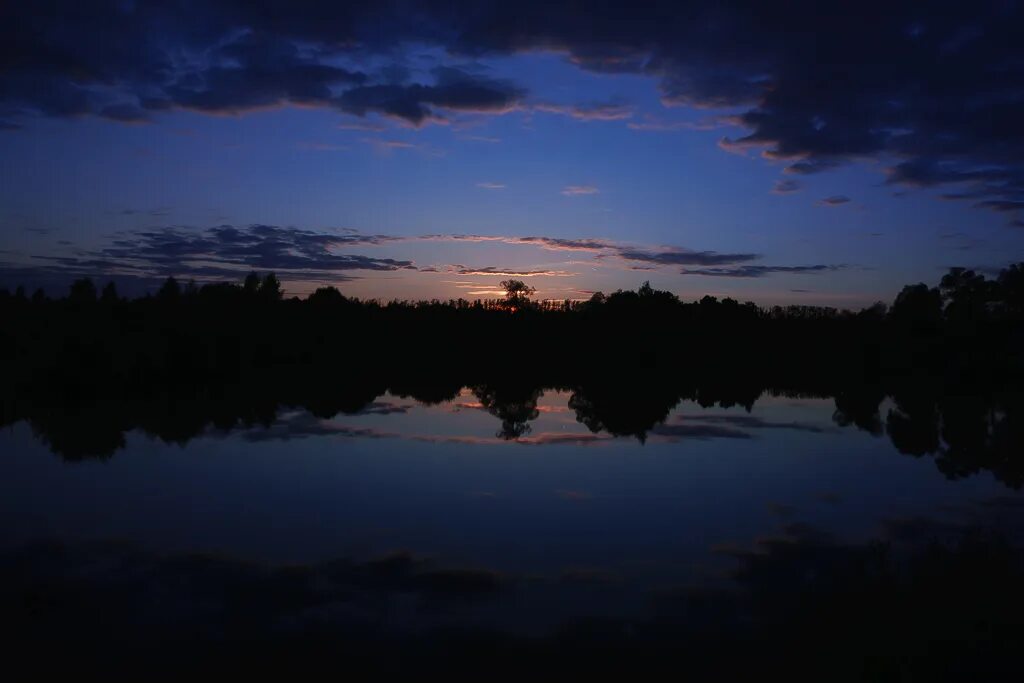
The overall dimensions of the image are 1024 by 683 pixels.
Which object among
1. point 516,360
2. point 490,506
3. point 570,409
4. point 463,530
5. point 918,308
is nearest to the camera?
point 463,530

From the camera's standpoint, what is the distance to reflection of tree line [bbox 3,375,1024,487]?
20.7m

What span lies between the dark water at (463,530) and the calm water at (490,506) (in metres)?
0.06

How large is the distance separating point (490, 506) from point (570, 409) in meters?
15.7

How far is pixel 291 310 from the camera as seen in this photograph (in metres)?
Answer: 59.7

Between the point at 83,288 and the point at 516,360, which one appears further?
the point at 83,288

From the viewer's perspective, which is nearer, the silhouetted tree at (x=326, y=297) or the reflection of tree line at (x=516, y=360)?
the reflection of tree line at (x=516, y=360)

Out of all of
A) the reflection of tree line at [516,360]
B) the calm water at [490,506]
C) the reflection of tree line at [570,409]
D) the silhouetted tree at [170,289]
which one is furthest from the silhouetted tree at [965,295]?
the silhouetted tree at [170,289]

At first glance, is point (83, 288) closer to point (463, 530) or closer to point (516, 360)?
point (516, 360)

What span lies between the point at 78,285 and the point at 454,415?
2513 inches

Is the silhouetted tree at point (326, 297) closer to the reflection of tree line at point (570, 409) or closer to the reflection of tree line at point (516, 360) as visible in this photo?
the reflection of tree line at point (516, 360)

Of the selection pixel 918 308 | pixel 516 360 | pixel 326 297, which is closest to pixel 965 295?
pixel 918 308

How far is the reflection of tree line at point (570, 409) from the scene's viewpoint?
20.7m

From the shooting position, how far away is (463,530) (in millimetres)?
12328

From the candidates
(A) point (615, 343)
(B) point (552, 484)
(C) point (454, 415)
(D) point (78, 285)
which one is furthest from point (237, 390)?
(D) point (78, 285)
